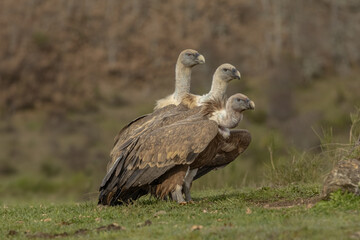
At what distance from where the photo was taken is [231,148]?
1095 centimetres

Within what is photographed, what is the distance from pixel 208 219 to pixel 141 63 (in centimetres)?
3795

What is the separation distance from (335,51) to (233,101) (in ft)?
122

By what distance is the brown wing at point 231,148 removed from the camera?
10.9 m

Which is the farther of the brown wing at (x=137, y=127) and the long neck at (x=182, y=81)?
the long neck at (x=182, y=81)

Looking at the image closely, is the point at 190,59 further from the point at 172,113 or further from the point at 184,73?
the point at 172,113

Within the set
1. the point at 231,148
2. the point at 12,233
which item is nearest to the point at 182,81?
the point at 231,148

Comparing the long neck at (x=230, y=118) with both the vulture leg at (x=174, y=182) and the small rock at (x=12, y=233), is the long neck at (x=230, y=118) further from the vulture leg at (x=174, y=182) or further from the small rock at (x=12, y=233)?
the small rock at (x=12, y=233)

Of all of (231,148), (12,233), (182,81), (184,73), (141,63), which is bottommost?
(12,233)

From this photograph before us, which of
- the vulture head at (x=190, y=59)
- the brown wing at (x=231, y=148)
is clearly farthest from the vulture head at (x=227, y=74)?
the vulture head at (x=190, y=59)

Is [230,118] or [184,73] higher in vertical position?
[184,73]

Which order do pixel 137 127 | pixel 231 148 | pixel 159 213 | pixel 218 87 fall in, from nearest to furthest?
pixel 159 213, pixel 231 148, pixel 137 127, pixel 218 87

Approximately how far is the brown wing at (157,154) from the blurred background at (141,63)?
1918cm

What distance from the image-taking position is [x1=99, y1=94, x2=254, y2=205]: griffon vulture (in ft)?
32.7

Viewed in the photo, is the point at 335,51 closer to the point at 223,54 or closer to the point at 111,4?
the point at 223,54
